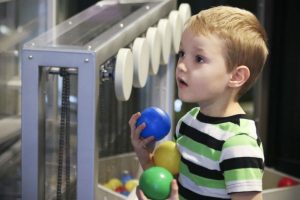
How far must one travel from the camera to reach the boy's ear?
958mm

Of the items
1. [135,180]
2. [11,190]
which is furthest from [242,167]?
[135,180]

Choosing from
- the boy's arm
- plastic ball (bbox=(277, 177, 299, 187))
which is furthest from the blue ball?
plastic ball (bbox=(277, 177, 299, 187))

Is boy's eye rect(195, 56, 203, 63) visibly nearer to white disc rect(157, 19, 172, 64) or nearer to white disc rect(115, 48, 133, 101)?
white disc rect(115, 48, 133, 101)

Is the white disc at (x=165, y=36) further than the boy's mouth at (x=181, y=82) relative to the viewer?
Yes

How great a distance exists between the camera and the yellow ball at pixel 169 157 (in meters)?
1.05

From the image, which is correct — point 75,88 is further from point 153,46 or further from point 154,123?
point 153,46

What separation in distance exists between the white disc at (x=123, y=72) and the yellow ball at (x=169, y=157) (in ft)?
0.43

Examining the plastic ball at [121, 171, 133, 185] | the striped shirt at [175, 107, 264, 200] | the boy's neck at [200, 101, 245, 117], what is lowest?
the plastic ball at [121, 171, 133, 185]

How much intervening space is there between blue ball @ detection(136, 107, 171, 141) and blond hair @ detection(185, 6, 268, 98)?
0.60 ft

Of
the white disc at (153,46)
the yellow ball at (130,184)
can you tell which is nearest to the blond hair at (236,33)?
the white disc at (153,46)

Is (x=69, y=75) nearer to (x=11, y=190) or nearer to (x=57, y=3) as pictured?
(x=11, y=190)

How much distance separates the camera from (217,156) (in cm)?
94

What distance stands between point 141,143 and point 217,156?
19 centimetres

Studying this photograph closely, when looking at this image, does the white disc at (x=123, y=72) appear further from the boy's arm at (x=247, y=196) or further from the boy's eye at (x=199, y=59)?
the boy's arm at (x=247, y=196)
